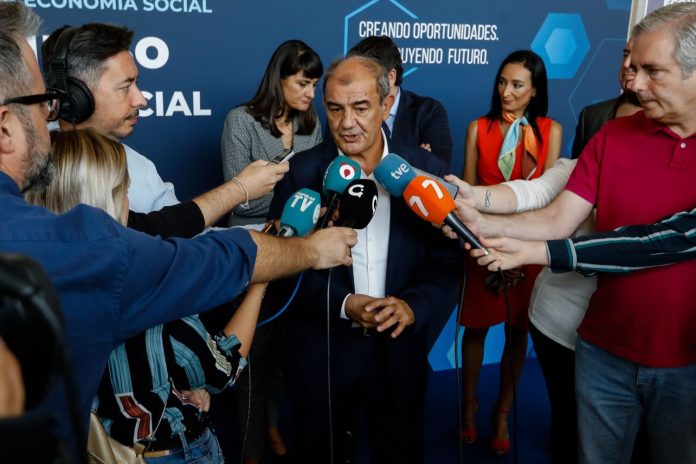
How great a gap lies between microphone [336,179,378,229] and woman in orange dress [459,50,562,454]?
1421 mm

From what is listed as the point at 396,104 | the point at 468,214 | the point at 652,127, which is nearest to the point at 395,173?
the point at 468,214

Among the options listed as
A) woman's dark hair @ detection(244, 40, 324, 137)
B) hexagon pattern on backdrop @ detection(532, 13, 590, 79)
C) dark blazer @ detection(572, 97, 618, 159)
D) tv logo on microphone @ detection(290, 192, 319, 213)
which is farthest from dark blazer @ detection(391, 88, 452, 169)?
tv logo on microphone @ detection(290, 192, 319, 213)

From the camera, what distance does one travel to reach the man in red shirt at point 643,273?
155 cm

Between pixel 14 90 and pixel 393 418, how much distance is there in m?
1.46

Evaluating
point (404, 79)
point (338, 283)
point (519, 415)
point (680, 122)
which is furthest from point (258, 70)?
point (519, 415)

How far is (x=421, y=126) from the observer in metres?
3.05

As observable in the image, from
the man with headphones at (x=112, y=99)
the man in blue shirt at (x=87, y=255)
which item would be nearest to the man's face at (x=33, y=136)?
the man in blue shirt at (x=87, y=255)

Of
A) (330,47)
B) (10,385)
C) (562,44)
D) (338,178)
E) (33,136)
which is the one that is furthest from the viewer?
(562,44)

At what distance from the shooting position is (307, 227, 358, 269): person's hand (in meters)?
1.46

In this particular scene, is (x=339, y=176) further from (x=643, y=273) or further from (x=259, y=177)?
(x=643, y=273)

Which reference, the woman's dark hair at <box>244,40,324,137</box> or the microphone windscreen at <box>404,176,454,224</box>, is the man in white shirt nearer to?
the microphone windscreen at <box>404,176,454,224</box>

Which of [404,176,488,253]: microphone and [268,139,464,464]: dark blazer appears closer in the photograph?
[404,176,488,253]: microphone

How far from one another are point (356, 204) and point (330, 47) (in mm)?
1713

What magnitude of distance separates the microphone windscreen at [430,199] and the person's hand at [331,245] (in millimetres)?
197
